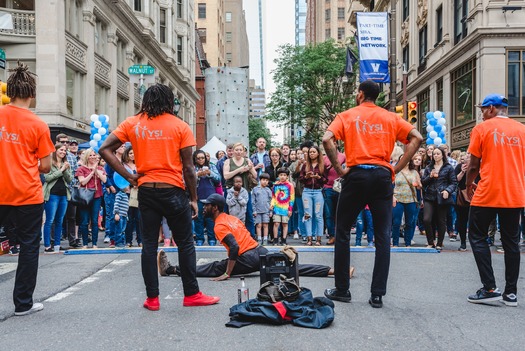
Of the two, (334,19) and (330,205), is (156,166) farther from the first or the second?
Result: (334,19)

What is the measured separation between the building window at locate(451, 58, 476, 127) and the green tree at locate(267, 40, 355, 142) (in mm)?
15880

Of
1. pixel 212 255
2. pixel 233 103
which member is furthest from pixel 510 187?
pixel 233 103

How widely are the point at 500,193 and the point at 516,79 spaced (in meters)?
21.1

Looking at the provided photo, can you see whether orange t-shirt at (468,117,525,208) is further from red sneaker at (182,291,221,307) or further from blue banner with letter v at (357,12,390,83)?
blue banner with letter v at (357,12,390,83)

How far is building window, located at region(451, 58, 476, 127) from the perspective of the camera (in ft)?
84.8

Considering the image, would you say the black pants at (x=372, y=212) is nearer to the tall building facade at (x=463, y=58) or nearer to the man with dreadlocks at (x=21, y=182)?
the man with dreadlocks at (x=21, y=182)

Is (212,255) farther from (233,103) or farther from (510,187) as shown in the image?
(233,103)

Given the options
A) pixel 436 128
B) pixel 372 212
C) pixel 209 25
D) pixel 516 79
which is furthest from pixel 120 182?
pixel 209 25

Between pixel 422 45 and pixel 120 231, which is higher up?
pixel 422 45

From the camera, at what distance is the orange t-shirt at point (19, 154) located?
5.14 metres

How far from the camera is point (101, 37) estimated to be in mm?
29188

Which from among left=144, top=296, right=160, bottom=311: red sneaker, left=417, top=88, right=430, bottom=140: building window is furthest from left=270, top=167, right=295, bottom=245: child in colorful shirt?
left=417, top=88, right=430, bottom=140: building window

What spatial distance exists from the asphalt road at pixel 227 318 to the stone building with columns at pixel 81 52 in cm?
1409

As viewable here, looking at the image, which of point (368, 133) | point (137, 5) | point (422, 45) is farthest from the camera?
point (137, 5)
